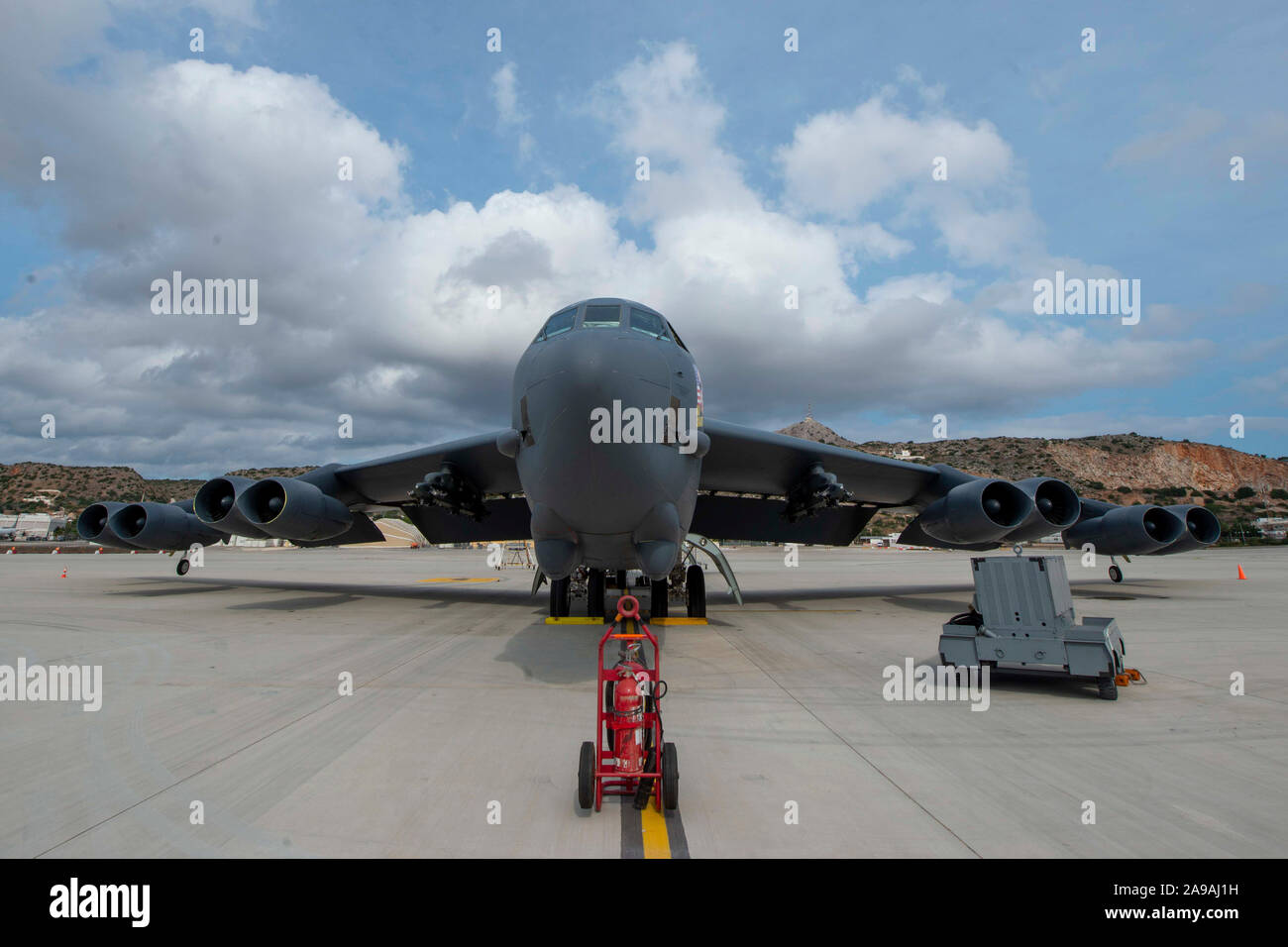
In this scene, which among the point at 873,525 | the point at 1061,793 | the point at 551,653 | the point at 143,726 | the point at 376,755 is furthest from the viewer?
the point at 873,525

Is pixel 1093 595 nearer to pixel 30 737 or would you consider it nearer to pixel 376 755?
pixel 376 755

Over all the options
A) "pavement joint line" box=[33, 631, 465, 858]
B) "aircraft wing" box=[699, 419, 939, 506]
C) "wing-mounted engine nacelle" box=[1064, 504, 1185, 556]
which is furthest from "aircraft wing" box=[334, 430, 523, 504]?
"wing-mounted engine nacelle" box=[1064, 504, 1185, 556]

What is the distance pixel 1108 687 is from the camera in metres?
6.02

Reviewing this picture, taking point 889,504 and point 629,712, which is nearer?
point 629,712

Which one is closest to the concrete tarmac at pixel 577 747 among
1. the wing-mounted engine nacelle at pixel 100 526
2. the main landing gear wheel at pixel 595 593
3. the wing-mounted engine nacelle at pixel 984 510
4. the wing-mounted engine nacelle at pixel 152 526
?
the main landing gear wheel at pixel 595 593

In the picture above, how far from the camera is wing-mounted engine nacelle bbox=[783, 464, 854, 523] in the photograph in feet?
37.3

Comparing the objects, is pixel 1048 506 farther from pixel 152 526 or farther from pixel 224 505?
pixel 152 526

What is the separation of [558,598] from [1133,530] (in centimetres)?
1418

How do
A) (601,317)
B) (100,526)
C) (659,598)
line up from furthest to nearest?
1. (100,526)
2. (659,598)
3. (601,317)

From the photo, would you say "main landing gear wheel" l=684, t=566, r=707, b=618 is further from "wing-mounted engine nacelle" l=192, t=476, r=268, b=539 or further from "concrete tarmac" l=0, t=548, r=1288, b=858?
"wing-mounted engine nacelle" l=192, t=476, r=268, b=539

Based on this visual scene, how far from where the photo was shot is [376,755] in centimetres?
430

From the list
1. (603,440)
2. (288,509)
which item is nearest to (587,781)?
(603,440)
